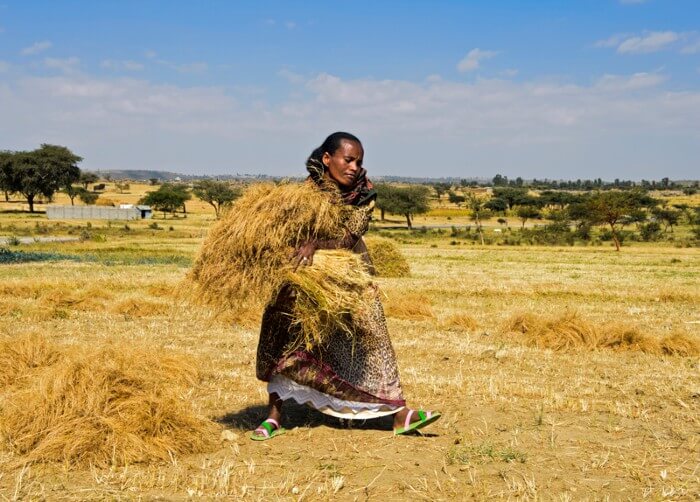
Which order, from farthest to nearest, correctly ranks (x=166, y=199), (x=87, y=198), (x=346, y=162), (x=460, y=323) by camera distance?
(x=87, y=198), (x=166, y=199), (x=460, y=323), (x=346, y=162)

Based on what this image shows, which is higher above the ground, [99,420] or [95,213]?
[99,420]

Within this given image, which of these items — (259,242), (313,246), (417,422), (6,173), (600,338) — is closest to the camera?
(259,242)

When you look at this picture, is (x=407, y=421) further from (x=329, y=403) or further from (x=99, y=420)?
(x=99, y=420)

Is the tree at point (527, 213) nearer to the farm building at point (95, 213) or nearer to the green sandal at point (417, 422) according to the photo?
the farm building at point (95, 213)

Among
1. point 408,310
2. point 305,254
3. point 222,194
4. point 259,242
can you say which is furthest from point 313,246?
point 222,194

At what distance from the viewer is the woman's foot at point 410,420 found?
5660mm

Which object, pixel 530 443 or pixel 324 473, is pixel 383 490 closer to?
pixel 324 473

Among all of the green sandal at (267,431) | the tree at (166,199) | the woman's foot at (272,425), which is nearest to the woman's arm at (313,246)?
the woman's foot at (272,425)

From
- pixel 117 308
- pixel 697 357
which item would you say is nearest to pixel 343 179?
pixel 697 357

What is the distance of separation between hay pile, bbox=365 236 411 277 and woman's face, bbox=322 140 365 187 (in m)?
17.4

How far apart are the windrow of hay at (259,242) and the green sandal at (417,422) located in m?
1.49

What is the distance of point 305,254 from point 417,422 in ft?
5.33

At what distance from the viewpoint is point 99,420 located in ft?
17.0

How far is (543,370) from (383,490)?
4.71m
